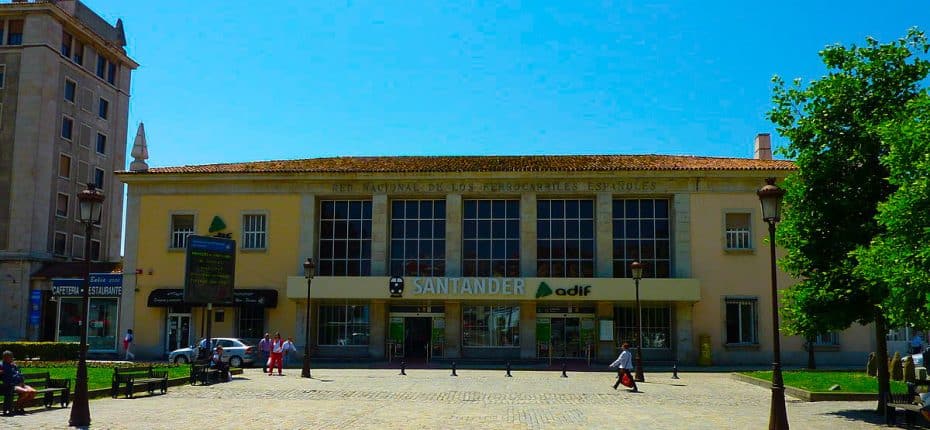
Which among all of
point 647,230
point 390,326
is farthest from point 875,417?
point 390,326

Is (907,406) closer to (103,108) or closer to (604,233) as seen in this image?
(604,233)

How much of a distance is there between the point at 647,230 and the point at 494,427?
23433mm

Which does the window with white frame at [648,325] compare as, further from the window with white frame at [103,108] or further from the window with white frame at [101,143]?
the window with white frame at [103,108]

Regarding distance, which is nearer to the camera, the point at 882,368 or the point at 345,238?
the point at 882,368

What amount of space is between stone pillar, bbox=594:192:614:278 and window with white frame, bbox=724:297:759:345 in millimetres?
5425

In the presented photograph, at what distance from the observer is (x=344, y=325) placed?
36562mm

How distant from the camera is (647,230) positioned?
3603 centimetres

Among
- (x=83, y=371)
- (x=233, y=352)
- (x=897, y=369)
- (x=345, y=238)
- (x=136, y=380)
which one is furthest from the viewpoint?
(x=345, y=238)

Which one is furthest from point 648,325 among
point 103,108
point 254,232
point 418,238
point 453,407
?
point 103,108

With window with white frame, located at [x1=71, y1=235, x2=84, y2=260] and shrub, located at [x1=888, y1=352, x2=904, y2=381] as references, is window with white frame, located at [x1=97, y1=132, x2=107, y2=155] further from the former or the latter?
shrub, located at [x1=888, y1=352, x2=904, y2=381]

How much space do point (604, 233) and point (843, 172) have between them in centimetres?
1893

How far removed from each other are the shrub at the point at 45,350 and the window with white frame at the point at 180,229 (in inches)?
251

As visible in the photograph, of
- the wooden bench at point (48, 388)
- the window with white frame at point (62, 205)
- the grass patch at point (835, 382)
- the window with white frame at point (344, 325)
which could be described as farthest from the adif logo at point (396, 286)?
the window with white frame at point (62, 205)

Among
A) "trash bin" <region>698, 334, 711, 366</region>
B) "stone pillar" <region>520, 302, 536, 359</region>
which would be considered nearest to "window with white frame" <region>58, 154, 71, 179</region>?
"stone pillar" <region>520, 302, 536, 359</region>
